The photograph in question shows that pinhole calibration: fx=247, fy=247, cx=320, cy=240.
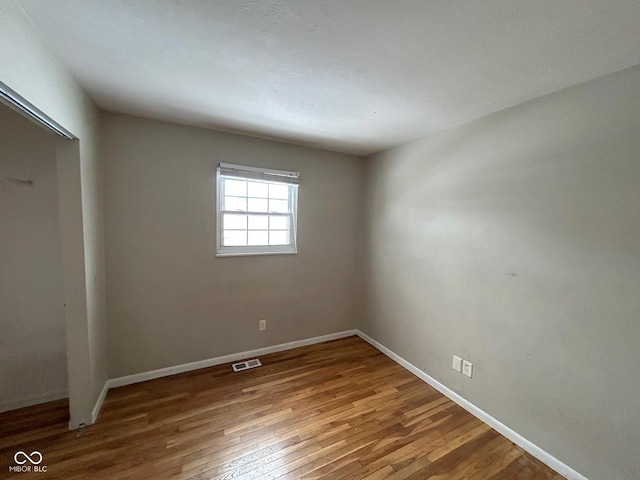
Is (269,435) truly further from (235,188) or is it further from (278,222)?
(235,188)

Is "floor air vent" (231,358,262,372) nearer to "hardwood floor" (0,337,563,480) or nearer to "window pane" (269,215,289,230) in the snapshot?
"hardwood floor" (0,337,563,480)

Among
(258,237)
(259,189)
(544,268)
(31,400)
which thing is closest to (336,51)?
(259,189)

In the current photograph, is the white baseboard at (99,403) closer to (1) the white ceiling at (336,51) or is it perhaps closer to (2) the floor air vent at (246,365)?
(2) the floor air vent at (246,365)

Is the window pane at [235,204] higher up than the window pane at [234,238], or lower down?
higher up

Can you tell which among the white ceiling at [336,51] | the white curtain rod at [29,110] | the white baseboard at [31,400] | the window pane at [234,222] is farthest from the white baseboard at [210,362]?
the white ceiling at [336,51]

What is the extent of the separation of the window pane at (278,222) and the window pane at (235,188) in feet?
1.33

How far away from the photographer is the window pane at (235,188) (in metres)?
2.61

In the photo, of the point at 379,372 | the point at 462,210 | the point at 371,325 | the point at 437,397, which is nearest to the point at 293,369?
the point at 379,372

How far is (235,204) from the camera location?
2.66m

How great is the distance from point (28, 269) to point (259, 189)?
1.95 m

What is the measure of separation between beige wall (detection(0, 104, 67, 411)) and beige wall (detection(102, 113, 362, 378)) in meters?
0.34

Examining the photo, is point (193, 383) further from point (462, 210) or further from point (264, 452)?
point (462, 210)

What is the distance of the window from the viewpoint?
259cm

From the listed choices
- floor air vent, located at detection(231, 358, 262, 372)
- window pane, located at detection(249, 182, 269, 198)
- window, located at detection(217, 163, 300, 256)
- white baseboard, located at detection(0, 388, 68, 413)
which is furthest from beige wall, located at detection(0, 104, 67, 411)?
window pane, located at detection(249, 182, 269, 198)
